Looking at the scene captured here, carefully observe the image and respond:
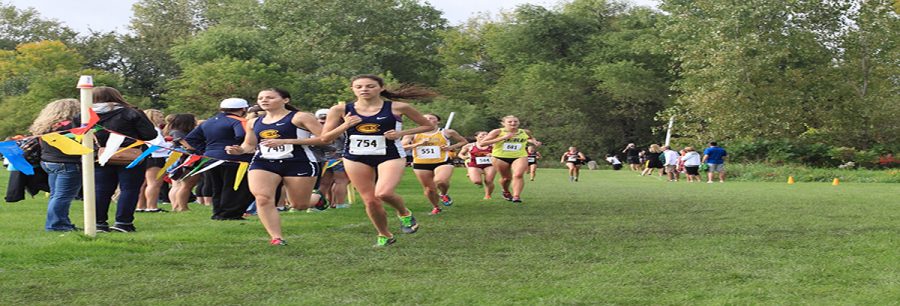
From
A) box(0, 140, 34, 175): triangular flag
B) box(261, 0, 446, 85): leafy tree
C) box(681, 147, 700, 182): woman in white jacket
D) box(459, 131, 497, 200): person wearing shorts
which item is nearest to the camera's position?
box(0, 140, 34, 175): triangular flag

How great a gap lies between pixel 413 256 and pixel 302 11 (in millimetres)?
67810

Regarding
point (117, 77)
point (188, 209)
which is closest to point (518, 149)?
point (188, 209)

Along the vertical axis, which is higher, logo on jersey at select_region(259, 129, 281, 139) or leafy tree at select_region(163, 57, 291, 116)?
leafy tree at select_region(163, 57, 291, 116)

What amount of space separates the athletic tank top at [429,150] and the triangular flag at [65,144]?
668 centimetres

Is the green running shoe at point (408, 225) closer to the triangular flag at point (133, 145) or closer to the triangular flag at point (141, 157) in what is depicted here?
the triangular flag at point (141, 157)

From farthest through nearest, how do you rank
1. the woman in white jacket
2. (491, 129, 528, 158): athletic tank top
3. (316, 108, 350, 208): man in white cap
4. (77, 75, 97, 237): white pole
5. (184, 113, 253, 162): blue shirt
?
the woman in white jacket, (491, 129, 528, 158): athletic tank top, (316, 108, 350, 208): man in white cap, (184, 113, 253, 162): blue shirt, (77, 75, 97, 237): white pole

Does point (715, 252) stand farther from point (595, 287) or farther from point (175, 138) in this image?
point (175, 138)

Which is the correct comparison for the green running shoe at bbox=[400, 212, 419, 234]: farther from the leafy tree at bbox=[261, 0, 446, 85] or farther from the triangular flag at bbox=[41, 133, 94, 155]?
the leafy tree at bbox=[261, 0, 446, 85]

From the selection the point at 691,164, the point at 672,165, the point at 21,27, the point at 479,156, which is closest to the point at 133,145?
the point at 479,156

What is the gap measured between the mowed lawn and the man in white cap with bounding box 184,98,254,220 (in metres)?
0.37

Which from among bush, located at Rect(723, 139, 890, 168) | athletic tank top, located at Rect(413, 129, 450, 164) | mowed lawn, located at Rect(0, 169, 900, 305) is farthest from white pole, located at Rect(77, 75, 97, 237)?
bush, located at Rect(723, 139, 890, 168)

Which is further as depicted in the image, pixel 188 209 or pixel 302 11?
pixel 302 11

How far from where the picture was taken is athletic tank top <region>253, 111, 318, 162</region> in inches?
411

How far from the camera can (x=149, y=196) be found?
15469 millimetres
